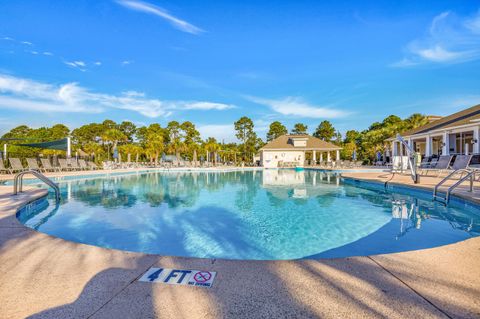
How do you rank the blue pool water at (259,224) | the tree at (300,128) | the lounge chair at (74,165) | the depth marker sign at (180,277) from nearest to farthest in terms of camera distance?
the depth marker sign at (180,277) → the blue pool water at (259,224) → the lounge chair at (74,165) → the tree at (300,128)

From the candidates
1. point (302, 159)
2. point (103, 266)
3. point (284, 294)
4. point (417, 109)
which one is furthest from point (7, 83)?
point (417, 109)

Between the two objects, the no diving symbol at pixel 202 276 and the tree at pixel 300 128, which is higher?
the tree at pixel 300 128

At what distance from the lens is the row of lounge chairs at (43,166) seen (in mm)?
16531

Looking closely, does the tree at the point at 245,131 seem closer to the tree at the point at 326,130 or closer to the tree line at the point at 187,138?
the tree line at the point at 187,138

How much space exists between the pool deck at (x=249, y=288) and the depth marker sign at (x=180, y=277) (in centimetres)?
7

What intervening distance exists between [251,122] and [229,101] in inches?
477

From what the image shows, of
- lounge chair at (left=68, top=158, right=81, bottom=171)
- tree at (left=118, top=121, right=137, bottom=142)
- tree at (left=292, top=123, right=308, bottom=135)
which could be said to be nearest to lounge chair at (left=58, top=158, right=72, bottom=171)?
lounge chair at (left=68, top=158, right=81, bottom=171)

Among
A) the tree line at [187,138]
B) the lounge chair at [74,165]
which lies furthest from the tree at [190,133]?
the lounge chair at [74,165]

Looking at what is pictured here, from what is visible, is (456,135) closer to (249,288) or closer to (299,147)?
(299,147)

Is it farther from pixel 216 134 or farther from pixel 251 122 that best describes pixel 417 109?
pixel 216 134

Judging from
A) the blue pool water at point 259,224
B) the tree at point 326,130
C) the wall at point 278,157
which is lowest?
the blue pool water at point 259,224

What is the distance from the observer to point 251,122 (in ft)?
147

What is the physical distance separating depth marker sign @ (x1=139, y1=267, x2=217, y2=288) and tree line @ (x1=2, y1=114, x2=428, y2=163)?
29.0m

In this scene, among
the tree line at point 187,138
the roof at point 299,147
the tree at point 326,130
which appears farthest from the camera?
the tree at point 326,130
